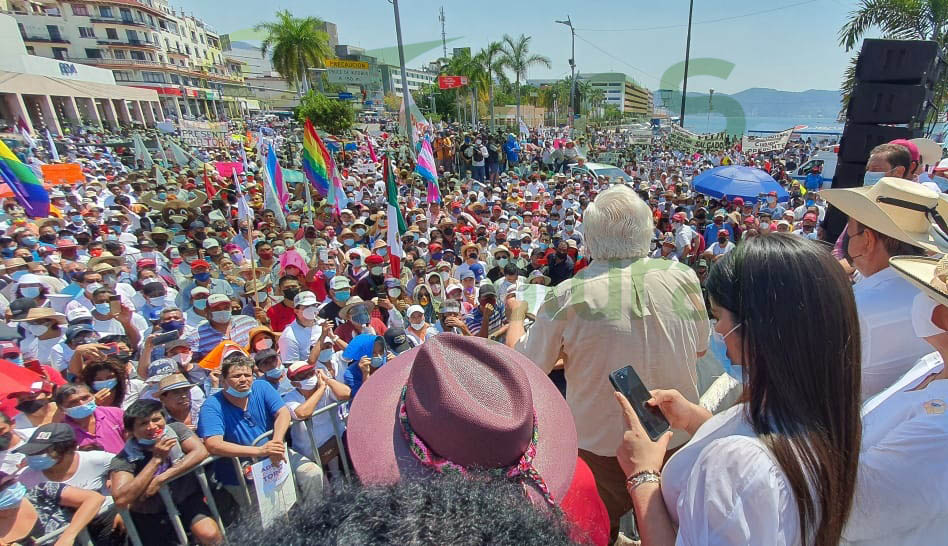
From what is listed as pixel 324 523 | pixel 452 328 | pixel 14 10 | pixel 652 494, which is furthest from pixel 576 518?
pixel 14 10

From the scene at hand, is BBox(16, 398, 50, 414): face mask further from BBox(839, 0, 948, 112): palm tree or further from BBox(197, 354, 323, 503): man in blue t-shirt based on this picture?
BBox(839, 0, 948, 112): palm tree

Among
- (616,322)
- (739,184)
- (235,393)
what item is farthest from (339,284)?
(739,184)

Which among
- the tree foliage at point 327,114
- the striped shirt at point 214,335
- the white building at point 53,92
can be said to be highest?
the white building at point 53,92

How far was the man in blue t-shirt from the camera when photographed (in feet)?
9.16

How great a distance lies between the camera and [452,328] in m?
4.36

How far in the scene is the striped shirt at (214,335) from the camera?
433cm

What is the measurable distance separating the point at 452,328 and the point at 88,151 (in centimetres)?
2690

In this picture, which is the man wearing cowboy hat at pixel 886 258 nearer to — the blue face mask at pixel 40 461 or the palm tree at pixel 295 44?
the blue face mask at pixel 40 461

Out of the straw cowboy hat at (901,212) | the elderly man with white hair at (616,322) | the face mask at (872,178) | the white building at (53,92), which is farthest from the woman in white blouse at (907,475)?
the white building at (53,92)

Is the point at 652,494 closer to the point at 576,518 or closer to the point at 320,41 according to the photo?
the point at 576,518

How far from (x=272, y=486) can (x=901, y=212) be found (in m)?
3.68

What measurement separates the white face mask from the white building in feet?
144

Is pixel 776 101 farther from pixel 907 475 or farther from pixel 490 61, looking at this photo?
pixel 907 475

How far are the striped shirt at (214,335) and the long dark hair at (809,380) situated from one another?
4267mm
